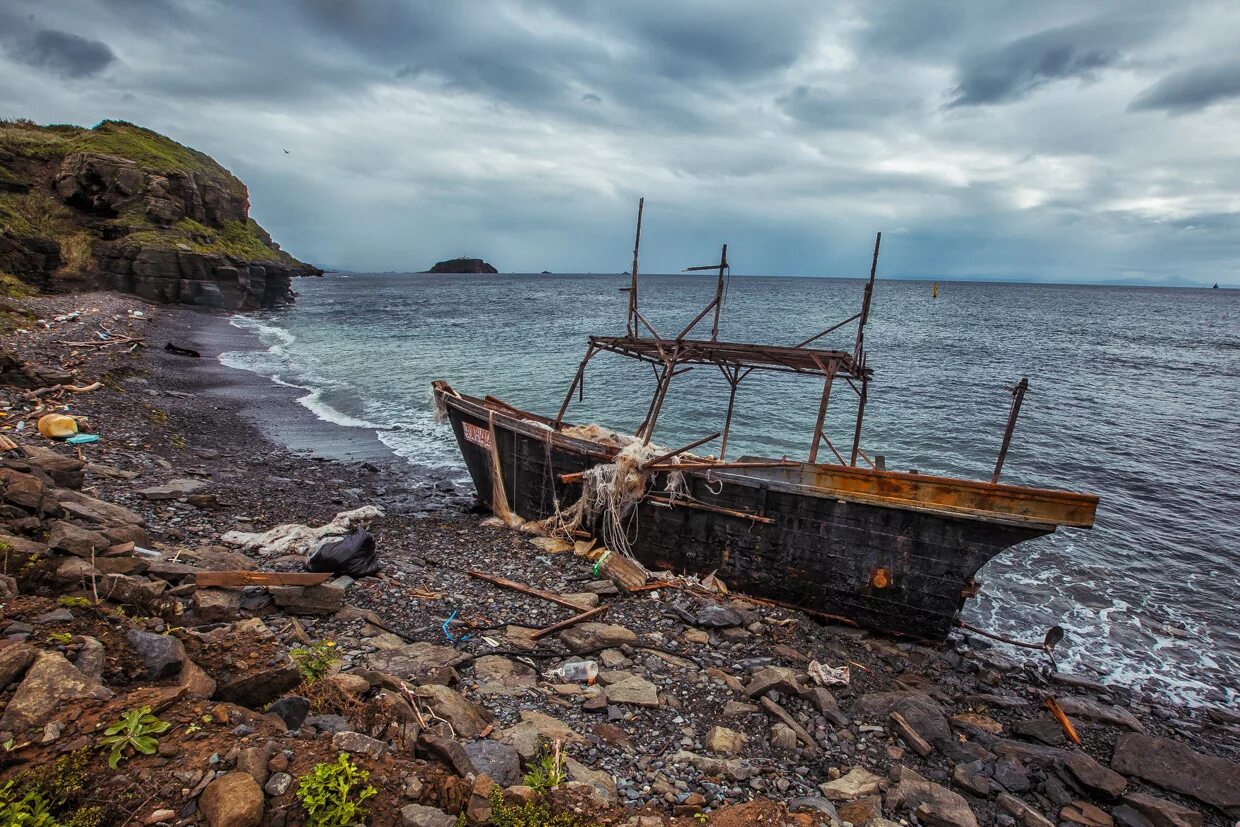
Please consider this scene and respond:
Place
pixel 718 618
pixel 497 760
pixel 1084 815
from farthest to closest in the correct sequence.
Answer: pixel 718 618, pixel 1084 815, pixel 497 760

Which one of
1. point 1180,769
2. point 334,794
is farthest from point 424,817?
point 1180,769

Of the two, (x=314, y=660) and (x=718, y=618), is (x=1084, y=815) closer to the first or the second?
(x=718, y=618)

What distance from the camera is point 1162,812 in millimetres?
6980

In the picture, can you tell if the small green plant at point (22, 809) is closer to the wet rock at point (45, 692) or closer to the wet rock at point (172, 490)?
the wet rock at point (45, 692)

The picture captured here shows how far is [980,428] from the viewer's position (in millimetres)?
26812

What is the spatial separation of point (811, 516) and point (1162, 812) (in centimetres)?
541

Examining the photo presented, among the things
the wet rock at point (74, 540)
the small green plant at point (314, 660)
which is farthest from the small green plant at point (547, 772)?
the wet rock at point (74, 540)

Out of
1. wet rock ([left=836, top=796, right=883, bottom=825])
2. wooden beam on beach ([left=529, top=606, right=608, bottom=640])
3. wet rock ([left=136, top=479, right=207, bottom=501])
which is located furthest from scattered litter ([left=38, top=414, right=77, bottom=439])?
wet rock ([left=836, top=796, right=883, bottom=825])

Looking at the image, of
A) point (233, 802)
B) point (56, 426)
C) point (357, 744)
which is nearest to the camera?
point (233, 802)

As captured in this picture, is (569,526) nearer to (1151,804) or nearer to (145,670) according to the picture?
(145,670)

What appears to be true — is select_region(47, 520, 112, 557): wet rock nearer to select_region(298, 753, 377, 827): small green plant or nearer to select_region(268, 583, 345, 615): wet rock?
select_region(268, 583, 345, 615): wet rock

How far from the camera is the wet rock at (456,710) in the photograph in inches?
235

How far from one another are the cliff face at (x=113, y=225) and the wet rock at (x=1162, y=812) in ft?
189

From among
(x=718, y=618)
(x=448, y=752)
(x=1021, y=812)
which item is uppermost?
(x=448, y=752)
